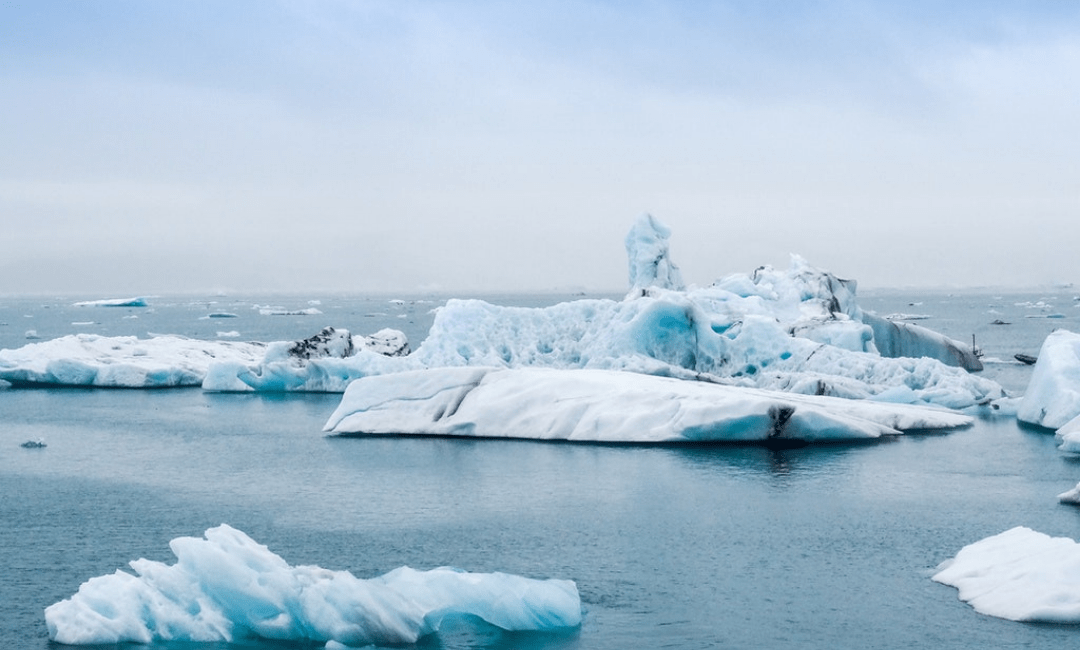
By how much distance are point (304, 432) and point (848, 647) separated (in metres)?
17.2

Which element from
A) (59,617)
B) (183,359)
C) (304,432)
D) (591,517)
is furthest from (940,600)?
(183,359)

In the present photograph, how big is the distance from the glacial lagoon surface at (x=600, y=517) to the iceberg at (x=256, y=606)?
0.21 m

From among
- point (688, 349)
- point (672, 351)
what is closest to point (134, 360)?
point (672, 351)

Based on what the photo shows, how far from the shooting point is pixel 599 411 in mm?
21922

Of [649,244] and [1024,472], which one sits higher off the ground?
Answer: [649,244]

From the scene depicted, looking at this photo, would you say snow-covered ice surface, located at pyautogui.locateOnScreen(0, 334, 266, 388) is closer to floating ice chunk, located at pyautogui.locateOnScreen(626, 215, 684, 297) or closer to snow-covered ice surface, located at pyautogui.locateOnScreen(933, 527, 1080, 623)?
floating ice chunk, located at pyautogui.locateOnScreen(626, 215, 684, 297)

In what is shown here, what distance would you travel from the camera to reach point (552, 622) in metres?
10.2

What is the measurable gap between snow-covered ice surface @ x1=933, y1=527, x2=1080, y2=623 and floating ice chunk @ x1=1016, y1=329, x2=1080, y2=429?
41.1 feet

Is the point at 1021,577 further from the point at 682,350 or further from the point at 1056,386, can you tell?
the point at 682,350

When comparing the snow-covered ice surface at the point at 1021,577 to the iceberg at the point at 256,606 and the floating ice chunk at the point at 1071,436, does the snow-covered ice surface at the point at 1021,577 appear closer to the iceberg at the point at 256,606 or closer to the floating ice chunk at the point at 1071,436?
the iceberg at the point at 256,606

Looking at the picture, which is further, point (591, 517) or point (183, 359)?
point (183, 359)

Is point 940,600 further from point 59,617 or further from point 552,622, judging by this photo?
point 59,617

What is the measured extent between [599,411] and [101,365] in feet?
69.8

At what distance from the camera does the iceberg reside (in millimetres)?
9734
